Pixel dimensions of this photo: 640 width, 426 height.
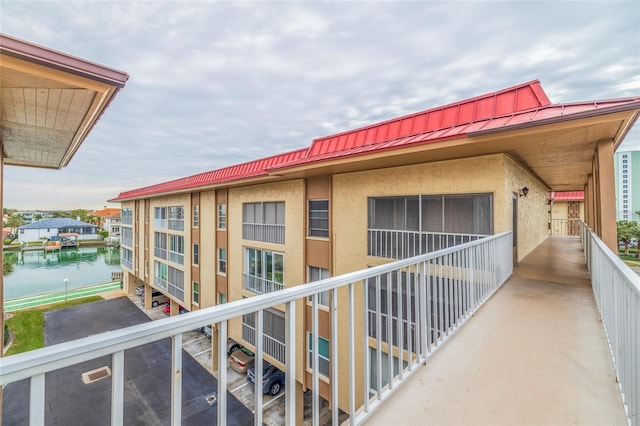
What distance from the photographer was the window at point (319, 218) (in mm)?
8633

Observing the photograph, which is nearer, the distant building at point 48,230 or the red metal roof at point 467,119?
the red metal roof at point 467,119

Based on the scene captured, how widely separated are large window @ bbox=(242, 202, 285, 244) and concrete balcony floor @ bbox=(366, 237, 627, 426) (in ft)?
23.0

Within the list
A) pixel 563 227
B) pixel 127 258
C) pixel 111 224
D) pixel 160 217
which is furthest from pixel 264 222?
pixel 111 224

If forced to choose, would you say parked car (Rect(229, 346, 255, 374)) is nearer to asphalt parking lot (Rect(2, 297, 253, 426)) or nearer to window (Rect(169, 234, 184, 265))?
asphalt parking lot (Rect(2, 297, 253, 426))

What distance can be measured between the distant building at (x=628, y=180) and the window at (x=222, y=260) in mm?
64959

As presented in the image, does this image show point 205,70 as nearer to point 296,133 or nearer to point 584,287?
point 584,287

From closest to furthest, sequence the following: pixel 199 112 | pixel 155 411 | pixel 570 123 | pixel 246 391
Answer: pixel 570 123 → pixel 155 411 → pixel 246 391 → pixel 199 112

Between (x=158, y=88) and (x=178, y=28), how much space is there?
4.67 meters

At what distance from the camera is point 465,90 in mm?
12445

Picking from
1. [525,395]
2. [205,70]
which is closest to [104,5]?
[205,70]

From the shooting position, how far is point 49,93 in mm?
2643

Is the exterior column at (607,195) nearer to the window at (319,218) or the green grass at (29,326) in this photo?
the window at (319,218)

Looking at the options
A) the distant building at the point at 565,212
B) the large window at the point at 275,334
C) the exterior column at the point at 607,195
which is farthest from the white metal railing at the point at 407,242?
the distant building at the point at 565,212

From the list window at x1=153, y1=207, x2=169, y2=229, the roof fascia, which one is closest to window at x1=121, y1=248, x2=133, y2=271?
window at x1=153, y1=207, x2=169, y2=229
